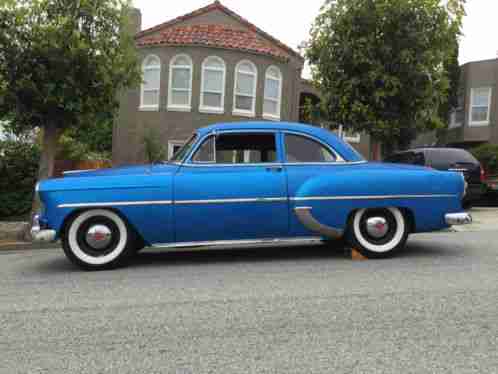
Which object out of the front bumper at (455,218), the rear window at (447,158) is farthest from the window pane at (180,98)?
the front bumper at (455,218)

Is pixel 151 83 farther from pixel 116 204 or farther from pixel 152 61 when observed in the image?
pixel 116 204

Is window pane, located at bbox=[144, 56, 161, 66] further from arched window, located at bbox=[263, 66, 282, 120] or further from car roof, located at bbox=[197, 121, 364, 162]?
car roof, located at bbox=[197, 121, 364, 162]

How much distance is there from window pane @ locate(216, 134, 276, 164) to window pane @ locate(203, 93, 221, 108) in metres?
13.7

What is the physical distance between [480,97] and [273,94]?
1365cm

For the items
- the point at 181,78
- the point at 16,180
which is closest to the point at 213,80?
the point at 181,78

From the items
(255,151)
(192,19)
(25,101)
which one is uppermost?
(192,19)

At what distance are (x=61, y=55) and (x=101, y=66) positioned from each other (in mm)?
652

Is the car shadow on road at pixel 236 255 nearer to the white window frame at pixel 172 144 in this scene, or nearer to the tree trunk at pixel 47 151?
Answer: the tree trunk at pixel 47 151

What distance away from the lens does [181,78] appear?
64.0 ft

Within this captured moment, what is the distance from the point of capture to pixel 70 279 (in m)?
5.50

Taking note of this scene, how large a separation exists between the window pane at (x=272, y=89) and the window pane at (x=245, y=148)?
14.4 meters

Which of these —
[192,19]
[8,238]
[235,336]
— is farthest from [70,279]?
[192,19]

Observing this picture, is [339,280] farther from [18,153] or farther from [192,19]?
[192,19]

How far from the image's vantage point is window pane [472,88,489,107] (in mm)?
27094
